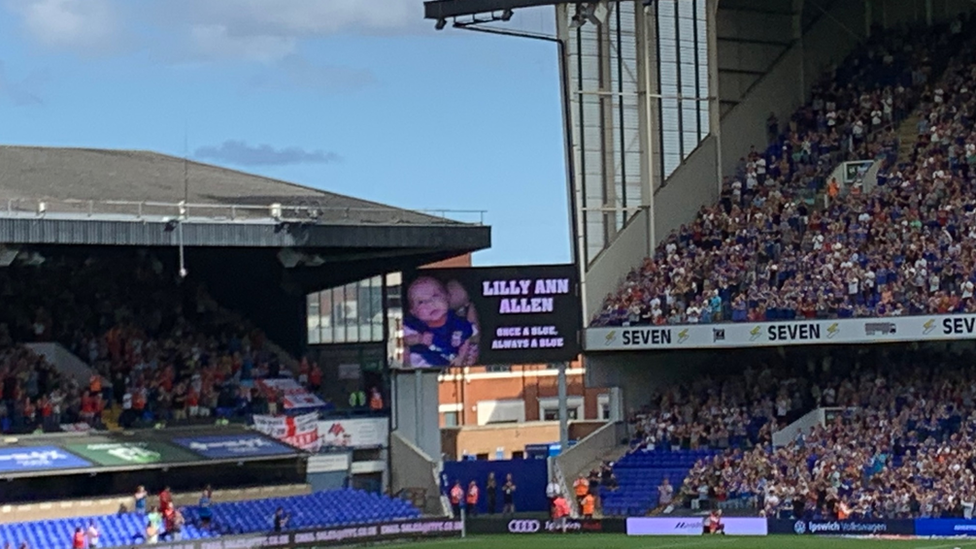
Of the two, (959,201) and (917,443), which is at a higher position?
(959,201)

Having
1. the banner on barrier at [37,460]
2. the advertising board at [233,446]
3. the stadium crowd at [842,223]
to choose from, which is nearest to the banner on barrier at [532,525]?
the advertising board at [233,446]

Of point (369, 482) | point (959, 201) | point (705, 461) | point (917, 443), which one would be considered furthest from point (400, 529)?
point (959, 201)

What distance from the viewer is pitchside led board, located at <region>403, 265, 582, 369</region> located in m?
49.3

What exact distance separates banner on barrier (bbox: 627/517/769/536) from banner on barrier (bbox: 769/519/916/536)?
38 cm

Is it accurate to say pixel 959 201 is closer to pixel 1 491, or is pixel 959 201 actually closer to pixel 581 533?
pixel 581 533

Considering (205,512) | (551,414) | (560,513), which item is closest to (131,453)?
(205,512)

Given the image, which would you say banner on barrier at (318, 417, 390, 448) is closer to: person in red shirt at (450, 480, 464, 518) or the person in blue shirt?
the person in blue shirt

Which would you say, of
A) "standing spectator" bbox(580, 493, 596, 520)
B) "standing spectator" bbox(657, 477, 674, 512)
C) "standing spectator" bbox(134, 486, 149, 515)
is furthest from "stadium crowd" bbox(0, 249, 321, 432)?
"standing spectator" bbox(657, 477, 674, 512)

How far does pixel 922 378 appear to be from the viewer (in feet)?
159

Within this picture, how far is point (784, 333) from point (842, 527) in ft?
20.5

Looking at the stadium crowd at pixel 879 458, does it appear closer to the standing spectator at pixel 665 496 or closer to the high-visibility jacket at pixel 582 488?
the standing spectator at pixel 665 496

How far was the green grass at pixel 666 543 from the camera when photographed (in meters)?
40.2

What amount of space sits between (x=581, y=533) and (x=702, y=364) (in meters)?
10.2

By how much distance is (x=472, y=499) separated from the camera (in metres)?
48.9
